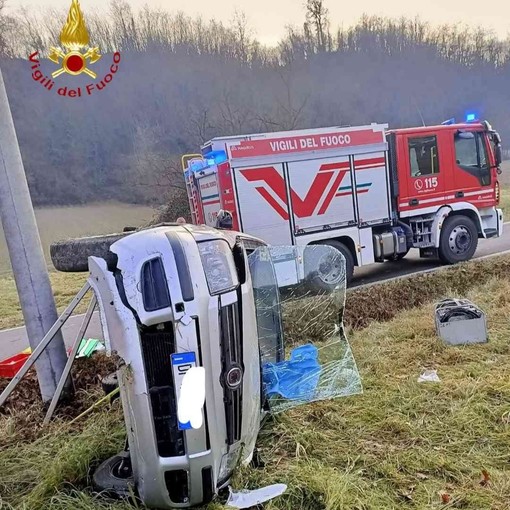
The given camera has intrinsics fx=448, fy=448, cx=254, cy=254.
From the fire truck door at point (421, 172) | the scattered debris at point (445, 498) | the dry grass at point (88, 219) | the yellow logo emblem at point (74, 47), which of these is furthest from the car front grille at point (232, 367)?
the dry grass at point (88, 219)

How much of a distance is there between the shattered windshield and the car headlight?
0.79 metres

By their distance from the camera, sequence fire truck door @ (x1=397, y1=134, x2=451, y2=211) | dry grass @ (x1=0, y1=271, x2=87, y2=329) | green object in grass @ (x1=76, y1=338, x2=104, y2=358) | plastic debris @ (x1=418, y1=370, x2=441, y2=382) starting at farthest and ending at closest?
fire truck door @ (x1=397, y1=134, x2=451, y2=211), dry grass @ (x1=0, y1=271, x2=87, y2=329), green object in grass @ (x1=76, y1=338, x2=104, y2=358), plastic debris @ (x1=418, y1=370, x2=441, y2=382)

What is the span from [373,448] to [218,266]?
56.7 inches

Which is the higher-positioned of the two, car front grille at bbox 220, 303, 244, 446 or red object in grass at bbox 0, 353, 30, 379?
car front grille at bbox 220, 303, 244, 446

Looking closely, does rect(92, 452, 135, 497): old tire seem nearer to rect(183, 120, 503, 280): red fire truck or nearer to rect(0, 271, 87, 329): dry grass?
rect(183, 120, 503, 280): red fire truck

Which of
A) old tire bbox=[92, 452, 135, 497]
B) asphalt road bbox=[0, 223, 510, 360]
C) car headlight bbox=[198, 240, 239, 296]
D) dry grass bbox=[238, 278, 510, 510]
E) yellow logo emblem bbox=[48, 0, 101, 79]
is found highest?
yellow logo emblem bbox=[48, 0, 101, 79]

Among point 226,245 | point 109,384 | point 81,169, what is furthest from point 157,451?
point 81,169

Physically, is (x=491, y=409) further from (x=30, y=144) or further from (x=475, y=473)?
(x=30, y=144)

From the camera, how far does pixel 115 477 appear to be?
7.22 ft

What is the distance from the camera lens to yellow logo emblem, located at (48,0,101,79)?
10.7ft

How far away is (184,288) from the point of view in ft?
5.77

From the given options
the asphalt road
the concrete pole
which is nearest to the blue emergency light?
the asphalt road

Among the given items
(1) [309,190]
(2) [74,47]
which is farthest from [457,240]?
(2) [74,47]

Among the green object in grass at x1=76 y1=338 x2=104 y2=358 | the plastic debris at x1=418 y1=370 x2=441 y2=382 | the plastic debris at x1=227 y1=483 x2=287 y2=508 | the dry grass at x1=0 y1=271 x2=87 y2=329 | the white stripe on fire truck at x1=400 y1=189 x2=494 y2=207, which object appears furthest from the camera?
the white stripe on fire truck at x1=400 y1=189 x2=494 y2=207
